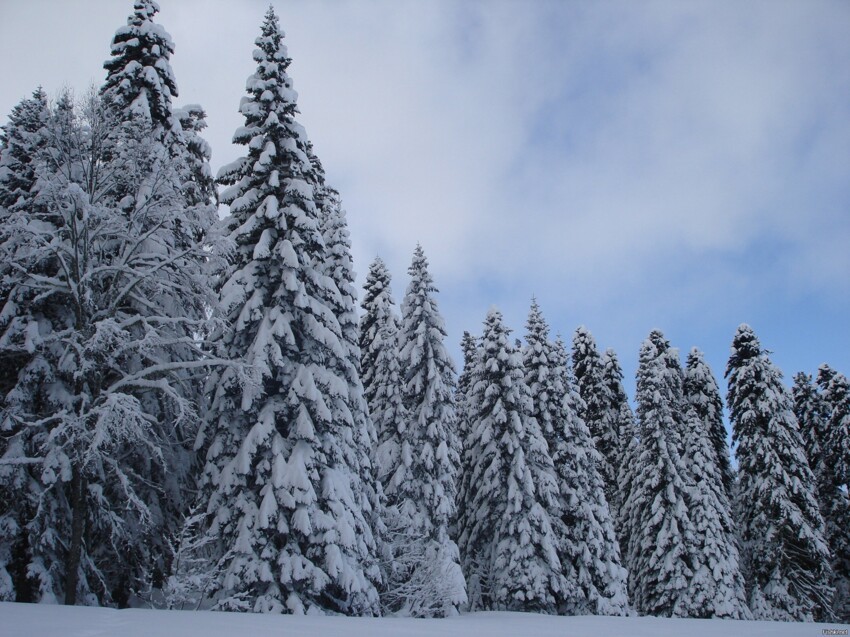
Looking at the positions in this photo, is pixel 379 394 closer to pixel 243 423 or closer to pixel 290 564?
pixel 243 423

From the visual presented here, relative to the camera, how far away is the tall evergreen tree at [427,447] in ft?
73.0

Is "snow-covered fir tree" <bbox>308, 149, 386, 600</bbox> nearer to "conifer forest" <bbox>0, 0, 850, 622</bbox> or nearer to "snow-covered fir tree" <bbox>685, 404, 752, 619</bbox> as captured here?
"conifer forest" <bbox>0, 0, 850, 622</bbox>

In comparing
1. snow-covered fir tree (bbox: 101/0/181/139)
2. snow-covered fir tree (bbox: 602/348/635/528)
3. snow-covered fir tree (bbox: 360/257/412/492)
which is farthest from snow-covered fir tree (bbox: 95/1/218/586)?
snow-covered fir tree (bbox: 602/348/635/528)

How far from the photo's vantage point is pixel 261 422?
15836 millimetres

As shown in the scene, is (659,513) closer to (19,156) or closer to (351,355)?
(351,355)

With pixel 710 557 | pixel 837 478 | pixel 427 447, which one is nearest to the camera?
pixel 427 447

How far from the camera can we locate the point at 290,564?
14.5 metres

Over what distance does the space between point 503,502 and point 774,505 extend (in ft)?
53.6

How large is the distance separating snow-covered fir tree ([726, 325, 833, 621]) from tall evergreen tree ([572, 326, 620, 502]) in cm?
948

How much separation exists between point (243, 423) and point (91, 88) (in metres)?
9.76

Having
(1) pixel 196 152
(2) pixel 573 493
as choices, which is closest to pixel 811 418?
(2) pixel 573 493

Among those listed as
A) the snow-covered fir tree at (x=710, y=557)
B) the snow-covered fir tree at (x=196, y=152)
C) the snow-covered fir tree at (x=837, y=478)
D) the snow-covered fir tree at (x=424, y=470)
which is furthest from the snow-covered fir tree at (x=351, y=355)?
the snow-covered fir tree at (x=837, y=478)

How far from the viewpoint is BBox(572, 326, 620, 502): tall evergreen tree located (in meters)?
44.2

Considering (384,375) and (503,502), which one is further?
(503,502)
